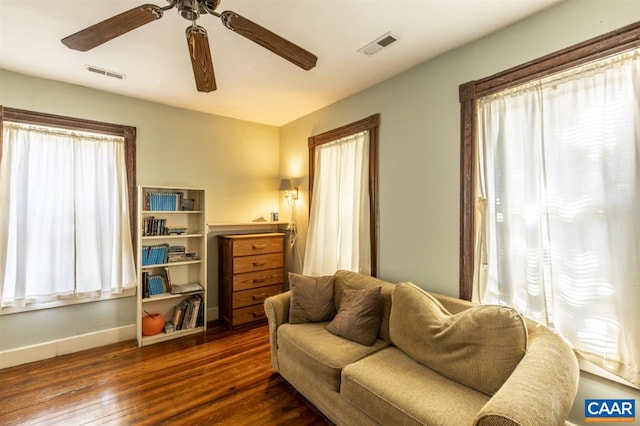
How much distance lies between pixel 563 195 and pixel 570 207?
0.27 ft

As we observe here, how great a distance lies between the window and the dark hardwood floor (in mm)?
1693

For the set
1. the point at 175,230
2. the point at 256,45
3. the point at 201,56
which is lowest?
the point at 175,230

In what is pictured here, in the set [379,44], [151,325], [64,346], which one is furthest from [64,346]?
[379,44]

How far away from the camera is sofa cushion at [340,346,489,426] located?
4.78ft

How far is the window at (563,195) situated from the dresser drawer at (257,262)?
94.4 inches

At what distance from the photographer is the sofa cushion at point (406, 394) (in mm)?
1457

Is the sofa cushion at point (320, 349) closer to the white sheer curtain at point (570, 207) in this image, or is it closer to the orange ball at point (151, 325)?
the white sheer curtain at point (570, 207)

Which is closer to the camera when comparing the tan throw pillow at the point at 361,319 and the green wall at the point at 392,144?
the green wall at the point at 392,144

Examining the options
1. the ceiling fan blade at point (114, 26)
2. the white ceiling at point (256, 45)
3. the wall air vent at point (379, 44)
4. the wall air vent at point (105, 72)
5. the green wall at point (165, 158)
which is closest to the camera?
the ceiling fan blade at point (114, 26)

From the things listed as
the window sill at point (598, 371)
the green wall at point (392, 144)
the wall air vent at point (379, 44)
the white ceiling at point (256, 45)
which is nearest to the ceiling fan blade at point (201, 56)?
the white ceiling at point (256, 45)

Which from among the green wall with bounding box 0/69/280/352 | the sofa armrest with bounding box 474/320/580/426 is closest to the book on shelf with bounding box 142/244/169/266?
the green wall with bounding box 0/69/280/352

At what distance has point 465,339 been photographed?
172 cm

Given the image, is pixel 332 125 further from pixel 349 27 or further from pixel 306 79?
pixel 349 27

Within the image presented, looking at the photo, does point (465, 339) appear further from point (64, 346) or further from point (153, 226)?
point (64, 346)
